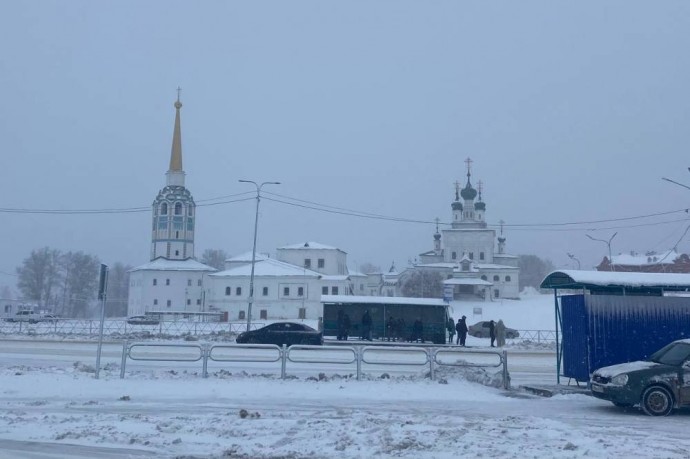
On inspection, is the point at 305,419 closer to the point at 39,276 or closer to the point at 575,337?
the point at 575,337

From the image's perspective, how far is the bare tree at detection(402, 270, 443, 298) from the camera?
87.8 meters

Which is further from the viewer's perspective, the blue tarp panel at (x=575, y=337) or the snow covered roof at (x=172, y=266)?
the snow covered roof at (x=172, y=266)

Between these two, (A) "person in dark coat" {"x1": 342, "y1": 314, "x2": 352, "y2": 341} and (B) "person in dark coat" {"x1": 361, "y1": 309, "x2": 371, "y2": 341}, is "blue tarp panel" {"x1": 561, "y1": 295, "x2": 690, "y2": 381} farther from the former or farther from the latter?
(A) "person in dark coat" {"x1": 342, "y1": 314, "x2": 352, "y2": 341}

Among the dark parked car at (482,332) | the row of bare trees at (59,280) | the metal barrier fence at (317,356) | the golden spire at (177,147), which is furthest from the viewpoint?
the row of bare trees at (59,280)

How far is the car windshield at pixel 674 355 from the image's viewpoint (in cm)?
1517

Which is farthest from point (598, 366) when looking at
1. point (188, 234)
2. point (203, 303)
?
point (188, 234)

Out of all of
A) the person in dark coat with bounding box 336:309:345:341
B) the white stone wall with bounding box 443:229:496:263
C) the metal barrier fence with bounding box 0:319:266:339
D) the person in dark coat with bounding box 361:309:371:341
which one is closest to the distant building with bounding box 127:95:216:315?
the metal barrier fence with bounding box 0:319:266:339

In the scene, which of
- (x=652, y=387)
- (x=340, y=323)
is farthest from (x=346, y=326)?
(x=652, y=387)

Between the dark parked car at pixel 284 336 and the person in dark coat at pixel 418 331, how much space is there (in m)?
Result: 10.6

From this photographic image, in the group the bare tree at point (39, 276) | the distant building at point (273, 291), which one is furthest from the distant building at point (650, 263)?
the bare tree at point (39, 276)

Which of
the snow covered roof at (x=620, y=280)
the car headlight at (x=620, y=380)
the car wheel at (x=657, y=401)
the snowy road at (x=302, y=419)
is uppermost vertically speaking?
the snow covered roof at (x=620, y=280)

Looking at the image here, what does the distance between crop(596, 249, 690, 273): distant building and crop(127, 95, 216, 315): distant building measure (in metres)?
60.3

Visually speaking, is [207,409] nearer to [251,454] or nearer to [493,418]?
[251,454]

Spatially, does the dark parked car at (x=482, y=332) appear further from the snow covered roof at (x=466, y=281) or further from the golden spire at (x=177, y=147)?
the golden spire at (x=177, y=147)
